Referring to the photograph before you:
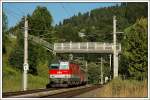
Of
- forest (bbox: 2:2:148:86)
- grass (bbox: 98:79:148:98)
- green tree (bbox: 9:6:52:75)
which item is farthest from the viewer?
green tree (bbox: 9:6:52:75)

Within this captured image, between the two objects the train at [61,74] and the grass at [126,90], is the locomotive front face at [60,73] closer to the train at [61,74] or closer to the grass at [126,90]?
the train at [61,74]

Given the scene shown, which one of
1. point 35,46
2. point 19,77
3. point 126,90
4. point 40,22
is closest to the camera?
point 126,90

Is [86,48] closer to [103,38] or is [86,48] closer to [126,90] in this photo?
[103,38]

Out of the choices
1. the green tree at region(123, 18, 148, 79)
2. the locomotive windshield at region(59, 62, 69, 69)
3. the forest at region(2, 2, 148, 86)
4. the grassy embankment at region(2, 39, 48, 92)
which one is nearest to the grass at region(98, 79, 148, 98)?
the forest at region(2, 2, 148, 86)

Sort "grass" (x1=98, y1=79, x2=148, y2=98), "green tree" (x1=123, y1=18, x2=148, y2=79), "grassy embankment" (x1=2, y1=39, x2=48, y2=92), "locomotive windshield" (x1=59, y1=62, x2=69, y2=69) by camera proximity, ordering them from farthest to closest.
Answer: "locomotive windshield" (x1=59, y1=62, x2=69, y2=69)
"grassy embankment" (x1=2, y1=39, x2=48, y2=92)
"green tree" (x1=123, y1=18, x2=148, y2=79)
"grass" (x1=98, y1=79, x2=148, y2=98)

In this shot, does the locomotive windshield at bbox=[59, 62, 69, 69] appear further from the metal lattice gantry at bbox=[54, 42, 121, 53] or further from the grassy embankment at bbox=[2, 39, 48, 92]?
the metal lattice gantry at bbox=[54, 42, 121, 53]

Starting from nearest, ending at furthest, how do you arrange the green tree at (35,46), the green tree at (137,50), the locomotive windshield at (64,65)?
the green tree at (137,50), the green tree at (35,46), the locomotive windshield at (64,65)

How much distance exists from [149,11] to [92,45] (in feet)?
128

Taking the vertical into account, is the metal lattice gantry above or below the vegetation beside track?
above

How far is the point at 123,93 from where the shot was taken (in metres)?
24.0

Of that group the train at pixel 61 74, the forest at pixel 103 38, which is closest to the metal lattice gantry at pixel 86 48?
the forest at pixel 103 38

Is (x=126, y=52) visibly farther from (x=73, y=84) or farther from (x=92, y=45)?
(x=92, y=45)

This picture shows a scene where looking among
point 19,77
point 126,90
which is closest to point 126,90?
point 126,90

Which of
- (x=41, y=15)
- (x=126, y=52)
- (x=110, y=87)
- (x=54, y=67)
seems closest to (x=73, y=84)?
(x=54, y=67)
